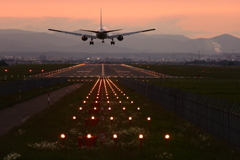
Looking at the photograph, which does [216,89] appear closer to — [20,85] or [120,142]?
[20,85]

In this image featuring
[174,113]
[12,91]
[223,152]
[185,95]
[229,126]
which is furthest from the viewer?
[12,91]

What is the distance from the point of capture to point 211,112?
77.0 ft

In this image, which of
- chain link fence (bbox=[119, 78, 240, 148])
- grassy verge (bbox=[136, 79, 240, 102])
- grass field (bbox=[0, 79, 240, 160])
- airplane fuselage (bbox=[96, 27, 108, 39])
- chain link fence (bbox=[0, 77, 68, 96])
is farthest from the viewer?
airplane fuselage (bbox=[96, 27, 108, 39])

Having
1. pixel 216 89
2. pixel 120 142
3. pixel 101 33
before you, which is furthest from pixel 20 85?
pixel 120 142

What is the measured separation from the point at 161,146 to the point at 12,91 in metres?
45.2

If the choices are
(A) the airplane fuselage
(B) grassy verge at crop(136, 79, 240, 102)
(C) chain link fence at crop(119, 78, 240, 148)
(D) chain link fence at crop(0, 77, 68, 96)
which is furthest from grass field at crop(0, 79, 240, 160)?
(A) the airplane fuselage

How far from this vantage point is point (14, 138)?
885 inches

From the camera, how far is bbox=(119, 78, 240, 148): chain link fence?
65.9 feet

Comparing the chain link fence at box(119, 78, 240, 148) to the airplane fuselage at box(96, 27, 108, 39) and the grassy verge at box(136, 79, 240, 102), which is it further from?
the airplane fuselage at box(96, 27, 108, 39)

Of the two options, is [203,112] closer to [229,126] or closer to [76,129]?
[229,126]

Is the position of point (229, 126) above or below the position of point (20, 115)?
above

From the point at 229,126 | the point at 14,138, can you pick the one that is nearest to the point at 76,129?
the point at 14,138

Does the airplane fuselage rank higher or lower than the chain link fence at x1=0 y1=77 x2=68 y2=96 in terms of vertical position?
higher

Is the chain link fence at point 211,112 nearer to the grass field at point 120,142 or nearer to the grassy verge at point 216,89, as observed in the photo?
the grass field at point 120,142
